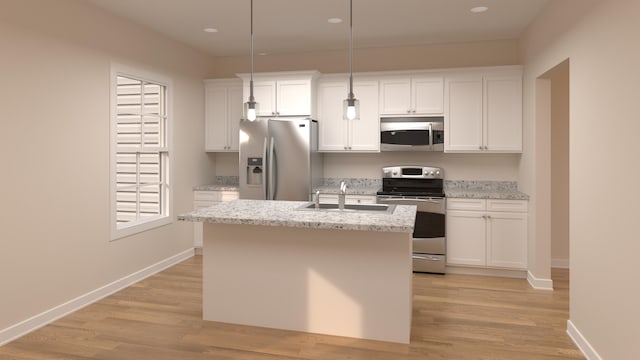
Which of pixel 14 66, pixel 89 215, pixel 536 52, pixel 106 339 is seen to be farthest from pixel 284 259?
pixel 536 52

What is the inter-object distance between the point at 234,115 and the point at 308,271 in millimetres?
3084

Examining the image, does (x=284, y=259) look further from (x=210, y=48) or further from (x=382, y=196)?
(x=210, y=48)

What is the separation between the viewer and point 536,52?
4.20 m

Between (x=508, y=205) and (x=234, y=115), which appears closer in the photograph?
(x=508, y=205)

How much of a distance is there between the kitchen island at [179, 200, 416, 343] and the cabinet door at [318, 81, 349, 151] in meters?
2.02

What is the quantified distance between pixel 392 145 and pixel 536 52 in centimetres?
176

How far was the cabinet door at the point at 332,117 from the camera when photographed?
5234 mm

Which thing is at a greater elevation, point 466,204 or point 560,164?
point 560,164

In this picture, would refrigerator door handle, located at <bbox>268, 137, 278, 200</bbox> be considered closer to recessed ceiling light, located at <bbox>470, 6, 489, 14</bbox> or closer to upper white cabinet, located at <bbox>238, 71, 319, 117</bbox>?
upper white cabinet, located at <bbox>238, 71, 319, 117</bbox>

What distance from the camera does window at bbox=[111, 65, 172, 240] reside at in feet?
15.0

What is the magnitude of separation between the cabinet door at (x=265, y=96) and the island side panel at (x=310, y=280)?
226 cm

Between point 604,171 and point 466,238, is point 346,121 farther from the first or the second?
point 604,171

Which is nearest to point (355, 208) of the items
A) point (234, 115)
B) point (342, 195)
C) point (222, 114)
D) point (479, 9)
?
point (342, 195)

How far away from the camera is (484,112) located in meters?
4.84
